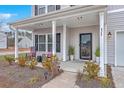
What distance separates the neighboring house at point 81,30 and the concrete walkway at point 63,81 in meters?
1.36

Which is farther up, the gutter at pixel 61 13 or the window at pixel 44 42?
the gutter at pixel 61 13

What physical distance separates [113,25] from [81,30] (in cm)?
289

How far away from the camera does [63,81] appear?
21.6 feet

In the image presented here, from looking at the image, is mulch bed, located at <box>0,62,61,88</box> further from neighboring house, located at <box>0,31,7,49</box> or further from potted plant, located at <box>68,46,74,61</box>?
neighboring house, located at <box>0,31,7,49</box>

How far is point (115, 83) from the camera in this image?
610cm

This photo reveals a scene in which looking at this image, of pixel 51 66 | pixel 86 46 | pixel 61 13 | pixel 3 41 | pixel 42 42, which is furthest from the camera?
pixel 3 41

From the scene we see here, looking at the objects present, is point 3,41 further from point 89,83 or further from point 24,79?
point 89,83

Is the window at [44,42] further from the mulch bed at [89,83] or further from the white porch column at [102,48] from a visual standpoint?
the mulch bed at [89,83]

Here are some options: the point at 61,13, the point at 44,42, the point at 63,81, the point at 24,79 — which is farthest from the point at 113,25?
the point at 24,79

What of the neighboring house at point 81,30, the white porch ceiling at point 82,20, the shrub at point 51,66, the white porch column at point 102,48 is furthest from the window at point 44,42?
the white porch column at point 102,48

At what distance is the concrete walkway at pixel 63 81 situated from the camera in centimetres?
608

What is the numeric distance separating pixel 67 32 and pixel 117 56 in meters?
4.25

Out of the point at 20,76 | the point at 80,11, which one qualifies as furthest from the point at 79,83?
the point at 80,11
